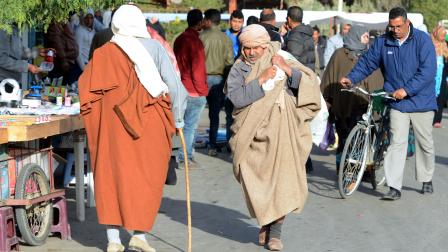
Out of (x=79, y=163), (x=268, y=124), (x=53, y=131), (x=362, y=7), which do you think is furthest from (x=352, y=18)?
(x=53, y=131)

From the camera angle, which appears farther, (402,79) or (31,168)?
(402,79)

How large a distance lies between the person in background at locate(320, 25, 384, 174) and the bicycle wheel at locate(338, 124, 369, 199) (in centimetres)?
97

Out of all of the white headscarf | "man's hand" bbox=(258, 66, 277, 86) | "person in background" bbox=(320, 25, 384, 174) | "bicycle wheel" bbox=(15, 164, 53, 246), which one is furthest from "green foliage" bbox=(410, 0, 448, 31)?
the white headscarf

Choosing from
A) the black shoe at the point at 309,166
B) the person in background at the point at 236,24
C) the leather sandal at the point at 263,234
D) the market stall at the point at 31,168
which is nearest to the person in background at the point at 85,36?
the person in background at the point at 236,24

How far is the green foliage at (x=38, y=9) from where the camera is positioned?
25.7 feet

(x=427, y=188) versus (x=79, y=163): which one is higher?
(x=79, y=163)

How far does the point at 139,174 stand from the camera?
24.4ft

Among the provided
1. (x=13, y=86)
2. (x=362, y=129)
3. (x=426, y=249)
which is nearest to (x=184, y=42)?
(x=362, y=129)

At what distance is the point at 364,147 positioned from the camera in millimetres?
10812

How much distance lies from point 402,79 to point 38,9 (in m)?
3.97

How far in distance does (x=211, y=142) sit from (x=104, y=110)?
6804 mm

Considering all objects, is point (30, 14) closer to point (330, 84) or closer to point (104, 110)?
point (104, 110)

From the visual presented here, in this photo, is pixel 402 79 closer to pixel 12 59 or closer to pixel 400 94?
pixel 400 94

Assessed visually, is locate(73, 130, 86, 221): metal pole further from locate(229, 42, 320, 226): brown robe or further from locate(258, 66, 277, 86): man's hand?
locate(258, 66, 277, 86): man's hand
